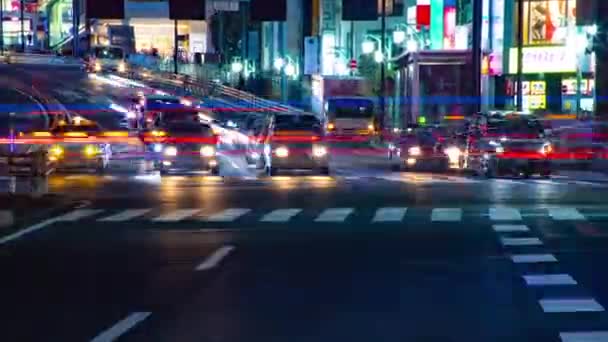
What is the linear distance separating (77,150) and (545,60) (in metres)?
32.9

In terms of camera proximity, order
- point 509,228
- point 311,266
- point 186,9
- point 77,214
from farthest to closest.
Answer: point 186,9 < point 77,214 < point 509,228 < point 311,266

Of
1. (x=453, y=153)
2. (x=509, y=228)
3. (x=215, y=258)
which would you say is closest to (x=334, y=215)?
(x=509, y=228)

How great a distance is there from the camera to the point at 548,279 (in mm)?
13953

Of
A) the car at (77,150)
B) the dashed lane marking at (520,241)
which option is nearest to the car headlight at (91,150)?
the car at (77,150)

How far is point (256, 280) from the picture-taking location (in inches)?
556

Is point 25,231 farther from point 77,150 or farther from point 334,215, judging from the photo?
point 77,150

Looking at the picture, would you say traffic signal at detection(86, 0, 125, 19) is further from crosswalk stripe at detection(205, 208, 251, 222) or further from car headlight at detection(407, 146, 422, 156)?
crosswalk stripe at detection(205, 208, 251, 222)

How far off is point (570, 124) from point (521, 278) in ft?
98.5

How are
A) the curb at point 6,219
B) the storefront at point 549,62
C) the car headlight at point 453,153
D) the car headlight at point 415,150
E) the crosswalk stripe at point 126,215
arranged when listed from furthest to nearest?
the storefront at point 549,62 < the car headlight at point 415,150 < the car headlight at point 453,153 < the crosswalk stripe at point 126,215 < the curb at point 6,219

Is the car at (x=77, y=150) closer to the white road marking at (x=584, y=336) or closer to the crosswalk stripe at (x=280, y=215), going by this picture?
the crosswalk stripe at (x=280, y=215)

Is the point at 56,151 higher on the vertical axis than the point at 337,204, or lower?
higher

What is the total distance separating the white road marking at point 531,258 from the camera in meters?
15.6

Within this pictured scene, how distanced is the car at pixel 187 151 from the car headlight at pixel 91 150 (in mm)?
2671

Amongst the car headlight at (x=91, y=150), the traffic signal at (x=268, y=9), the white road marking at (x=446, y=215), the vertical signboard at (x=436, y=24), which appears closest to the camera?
the white road marking at (x=446, y=215)
